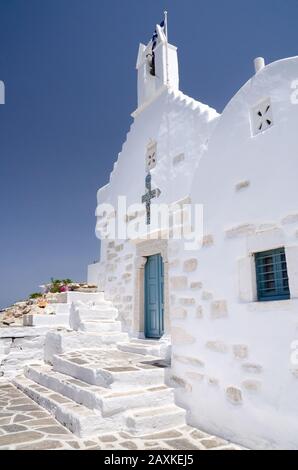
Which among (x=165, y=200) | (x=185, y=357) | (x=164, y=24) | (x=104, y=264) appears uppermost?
(x=164, y=24)

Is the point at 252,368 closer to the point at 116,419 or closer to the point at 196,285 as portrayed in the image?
the point at 196,285

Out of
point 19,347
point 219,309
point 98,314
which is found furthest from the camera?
point 98,314

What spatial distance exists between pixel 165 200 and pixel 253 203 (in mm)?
3378

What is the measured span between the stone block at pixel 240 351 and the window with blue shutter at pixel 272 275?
0.50 meters

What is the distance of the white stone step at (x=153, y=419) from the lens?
3.56m

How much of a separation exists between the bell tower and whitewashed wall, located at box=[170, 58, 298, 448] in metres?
4.32

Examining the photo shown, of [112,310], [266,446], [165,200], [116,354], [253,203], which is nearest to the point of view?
[266,446]

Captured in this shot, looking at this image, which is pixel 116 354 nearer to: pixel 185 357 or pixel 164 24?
pixel 185 357

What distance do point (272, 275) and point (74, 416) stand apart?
2586 millimetres

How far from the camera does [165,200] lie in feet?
22.2

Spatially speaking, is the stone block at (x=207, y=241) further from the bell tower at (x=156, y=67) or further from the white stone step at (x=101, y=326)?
the bell tower at (x=156, y=67)

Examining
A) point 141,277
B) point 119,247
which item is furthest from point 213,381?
point 119,247

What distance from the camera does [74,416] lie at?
11.9 feet

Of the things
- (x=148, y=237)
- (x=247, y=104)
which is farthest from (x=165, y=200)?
(x=247, y=104)
